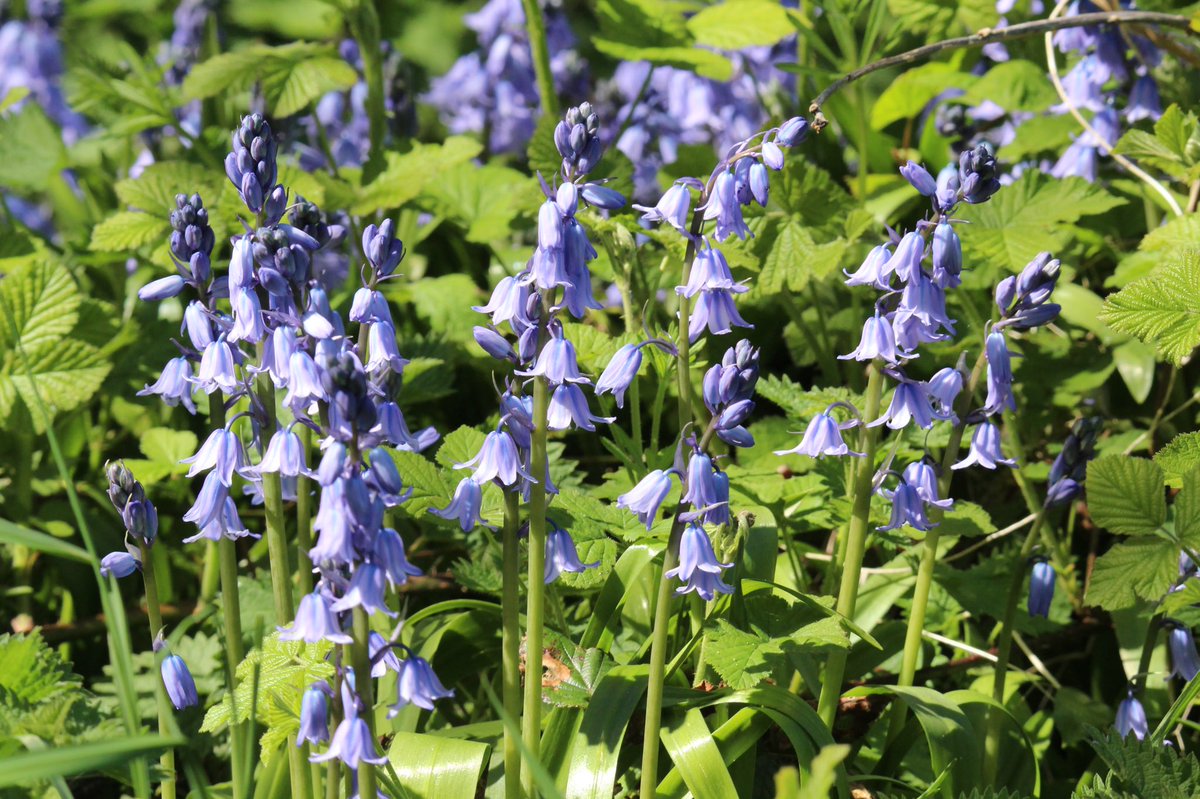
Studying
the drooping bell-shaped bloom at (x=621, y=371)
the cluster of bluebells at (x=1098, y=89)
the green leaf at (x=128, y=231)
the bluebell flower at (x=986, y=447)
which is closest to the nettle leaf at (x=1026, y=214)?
the cluster of bluebells at (x=1098, y=89)

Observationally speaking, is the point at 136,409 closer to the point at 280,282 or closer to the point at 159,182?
the point at 159,182

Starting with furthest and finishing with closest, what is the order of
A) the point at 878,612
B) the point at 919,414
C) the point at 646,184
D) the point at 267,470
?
the point at 646,184
the point at 878,612
the point at 919,414
the point at 267,470

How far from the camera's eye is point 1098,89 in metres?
3.89

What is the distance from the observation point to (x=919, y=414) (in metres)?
2.19

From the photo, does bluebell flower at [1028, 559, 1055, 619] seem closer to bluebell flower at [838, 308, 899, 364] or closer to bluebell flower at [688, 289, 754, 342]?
bluebell flower at [838, 308, 899, 364]

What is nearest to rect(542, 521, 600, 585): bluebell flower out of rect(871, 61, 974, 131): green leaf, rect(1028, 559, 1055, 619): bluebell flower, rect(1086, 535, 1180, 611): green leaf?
rect(1086, 535, 1180, 611): green leaf

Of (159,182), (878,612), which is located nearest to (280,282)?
(878,612)

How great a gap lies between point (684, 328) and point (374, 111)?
2.36m

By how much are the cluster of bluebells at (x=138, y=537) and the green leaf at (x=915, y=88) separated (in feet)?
9.22

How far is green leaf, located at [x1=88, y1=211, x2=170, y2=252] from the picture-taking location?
3.45 meters

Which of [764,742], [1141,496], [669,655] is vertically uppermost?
[1141,496]

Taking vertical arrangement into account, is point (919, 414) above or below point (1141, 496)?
above

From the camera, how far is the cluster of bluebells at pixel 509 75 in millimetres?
5070

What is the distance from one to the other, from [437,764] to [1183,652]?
1564mm
